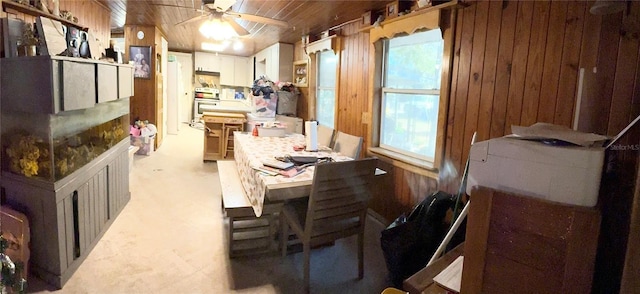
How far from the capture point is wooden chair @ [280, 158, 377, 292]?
2025 mm

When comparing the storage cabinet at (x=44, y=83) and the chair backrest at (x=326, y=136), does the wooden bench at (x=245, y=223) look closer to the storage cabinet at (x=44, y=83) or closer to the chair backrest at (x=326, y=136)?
the chair backrest at (x=326, y=136)

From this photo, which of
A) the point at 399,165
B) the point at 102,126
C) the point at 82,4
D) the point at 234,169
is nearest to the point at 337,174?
the point at 399,165

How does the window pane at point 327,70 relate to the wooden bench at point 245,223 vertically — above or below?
above

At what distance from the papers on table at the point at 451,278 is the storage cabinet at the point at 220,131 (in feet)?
14.5

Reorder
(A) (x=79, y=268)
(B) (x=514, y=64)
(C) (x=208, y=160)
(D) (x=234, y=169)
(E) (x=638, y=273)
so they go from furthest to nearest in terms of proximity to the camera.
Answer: (C) (x=208, y=160) → (D) (x=234, y=169) → (A) (x=79, y=268) → (B) (x=514, y=64) → (E) (x=638, y=273)

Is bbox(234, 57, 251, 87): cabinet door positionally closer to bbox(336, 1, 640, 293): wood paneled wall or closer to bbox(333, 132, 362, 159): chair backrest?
bbox(333, 132, 362, 159): chair backrest

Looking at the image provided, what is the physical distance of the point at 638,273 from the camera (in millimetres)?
922

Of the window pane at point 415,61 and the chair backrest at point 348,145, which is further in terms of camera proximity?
the chair backrest at point 348,145

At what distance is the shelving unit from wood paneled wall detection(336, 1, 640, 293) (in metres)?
3.04

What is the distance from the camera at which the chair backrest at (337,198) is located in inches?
79.4

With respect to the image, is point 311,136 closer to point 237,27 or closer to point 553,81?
point 237,27

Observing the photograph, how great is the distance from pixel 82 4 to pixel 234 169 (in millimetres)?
2283

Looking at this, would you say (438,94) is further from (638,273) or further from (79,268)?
(79,268)

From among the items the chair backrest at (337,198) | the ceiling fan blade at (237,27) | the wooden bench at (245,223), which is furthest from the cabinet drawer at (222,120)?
the chair backrest at (337,198)
